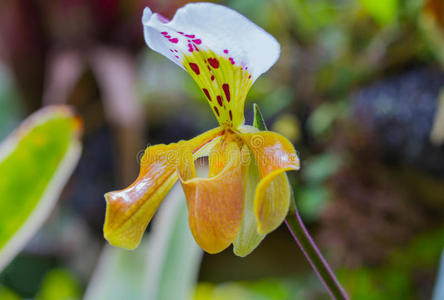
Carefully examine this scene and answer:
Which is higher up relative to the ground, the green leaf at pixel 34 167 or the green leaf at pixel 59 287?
the green leaf at pixel 34 167

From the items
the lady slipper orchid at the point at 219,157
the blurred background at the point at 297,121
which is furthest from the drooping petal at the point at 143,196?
the blurred background at the point at 297,121

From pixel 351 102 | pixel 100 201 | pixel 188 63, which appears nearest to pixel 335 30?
pixel 351 102

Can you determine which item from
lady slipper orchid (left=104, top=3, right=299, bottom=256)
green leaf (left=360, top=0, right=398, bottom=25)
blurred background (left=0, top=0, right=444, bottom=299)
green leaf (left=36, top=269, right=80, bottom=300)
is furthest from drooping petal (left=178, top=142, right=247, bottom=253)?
green leaf (left=36, top=269, right=80, bottom=300)

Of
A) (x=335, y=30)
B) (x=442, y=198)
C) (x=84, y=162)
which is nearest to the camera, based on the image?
(x=442, y=198)

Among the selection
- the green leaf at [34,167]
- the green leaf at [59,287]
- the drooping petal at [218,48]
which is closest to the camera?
the drooping petal at [218,48]

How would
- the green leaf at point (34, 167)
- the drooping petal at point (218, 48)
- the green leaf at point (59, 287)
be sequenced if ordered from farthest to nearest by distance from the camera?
the green leaf at point (59, 287) < the green leaf at point (34, 167) < the drooping petal at point (218, 48)

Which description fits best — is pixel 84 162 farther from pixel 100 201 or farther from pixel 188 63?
pixel 188 63

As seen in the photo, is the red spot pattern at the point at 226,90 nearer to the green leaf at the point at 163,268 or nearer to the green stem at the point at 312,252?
the green stem at the point at 312,252
